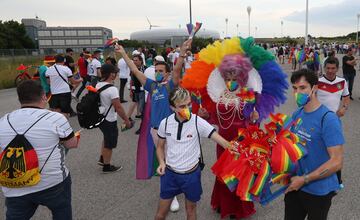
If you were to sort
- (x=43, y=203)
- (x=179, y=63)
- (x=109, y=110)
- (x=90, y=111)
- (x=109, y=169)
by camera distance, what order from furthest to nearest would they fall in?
(x=109, y=169) < (x=109, y=110) < (x=90, y=111) < (x=179, y=63) < (x=43, y=203)

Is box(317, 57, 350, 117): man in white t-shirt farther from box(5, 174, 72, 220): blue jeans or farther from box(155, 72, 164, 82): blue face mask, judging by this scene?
box(5, 174, 72, 220): blue jeans

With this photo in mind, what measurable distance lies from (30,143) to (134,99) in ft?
19.8

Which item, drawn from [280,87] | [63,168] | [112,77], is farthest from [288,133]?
[112,77]

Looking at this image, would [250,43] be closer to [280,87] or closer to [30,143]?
[280,87]

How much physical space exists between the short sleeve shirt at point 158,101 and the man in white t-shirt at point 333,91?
2.08 meters

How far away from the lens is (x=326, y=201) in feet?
8.14

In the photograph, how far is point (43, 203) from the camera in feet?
9.01

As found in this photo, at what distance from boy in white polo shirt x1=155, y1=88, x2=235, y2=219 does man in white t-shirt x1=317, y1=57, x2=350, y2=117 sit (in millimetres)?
2131

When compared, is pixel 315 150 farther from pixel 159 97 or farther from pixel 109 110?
pixel 109 110

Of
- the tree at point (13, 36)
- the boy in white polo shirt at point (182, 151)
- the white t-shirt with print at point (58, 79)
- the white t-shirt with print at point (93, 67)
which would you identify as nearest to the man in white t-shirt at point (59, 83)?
the white t-shirt with print at point (58, 79)

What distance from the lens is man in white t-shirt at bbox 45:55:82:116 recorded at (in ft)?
25.1

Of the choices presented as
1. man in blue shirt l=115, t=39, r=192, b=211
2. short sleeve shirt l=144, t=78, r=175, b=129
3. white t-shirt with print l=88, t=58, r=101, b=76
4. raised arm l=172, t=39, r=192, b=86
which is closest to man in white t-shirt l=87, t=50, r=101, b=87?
white t-shirt with print l=88, t=58, r=101, b=76

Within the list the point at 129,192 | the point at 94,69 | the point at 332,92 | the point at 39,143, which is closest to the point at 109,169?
the point at 129,192

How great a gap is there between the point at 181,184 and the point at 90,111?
2.33 m
